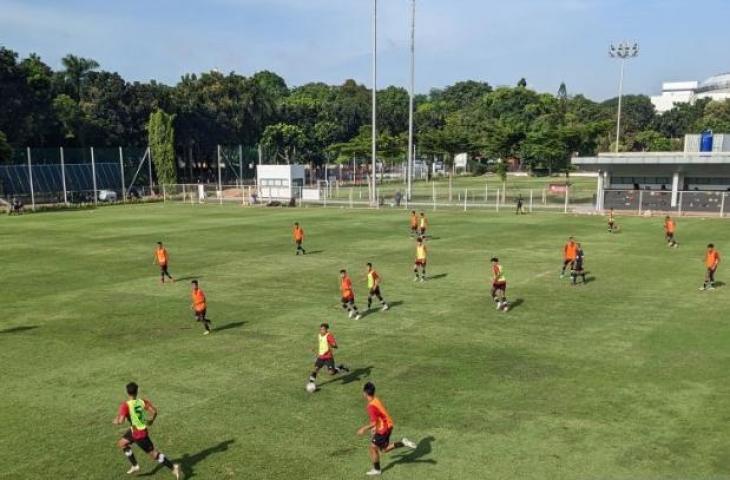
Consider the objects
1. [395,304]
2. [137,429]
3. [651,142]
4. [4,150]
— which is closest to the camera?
[137,429]

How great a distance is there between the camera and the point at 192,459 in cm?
1140

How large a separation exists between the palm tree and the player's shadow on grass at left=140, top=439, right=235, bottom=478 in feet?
308

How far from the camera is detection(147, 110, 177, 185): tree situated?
85938 mm

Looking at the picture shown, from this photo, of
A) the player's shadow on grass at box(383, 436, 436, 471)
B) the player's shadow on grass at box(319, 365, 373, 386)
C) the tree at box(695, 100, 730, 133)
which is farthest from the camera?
the tree at box(695, 100, 730, 133)

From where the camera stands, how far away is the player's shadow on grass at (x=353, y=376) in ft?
49.2

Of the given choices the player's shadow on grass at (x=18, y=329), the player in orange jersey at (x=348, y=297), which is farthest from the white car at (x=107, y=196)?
the player in orange jersey at (x=348, y=297)

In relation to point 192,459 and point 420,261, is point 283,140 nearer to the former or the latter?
point 420,261

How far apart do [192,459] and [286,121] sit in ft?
367

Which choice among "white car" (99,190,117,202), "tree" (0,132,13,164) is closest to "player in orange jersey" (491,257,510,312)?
"tree" (0,132,13,164)

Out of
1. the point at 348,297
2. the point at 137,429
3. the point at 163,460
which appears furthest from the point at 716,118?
the point at 137,429

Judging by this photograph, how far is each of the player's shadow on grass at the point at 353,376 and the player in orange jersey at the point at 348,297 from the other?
4535 mm

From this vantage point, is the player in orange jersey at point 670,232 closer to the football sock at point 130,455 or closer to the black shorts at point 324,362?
the black shorts at point 324,362

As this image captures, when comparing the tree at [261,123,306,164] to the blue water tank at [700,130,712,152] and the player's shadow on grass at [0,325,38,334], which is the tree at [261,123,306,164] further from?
the player's shadow on grass at [0,325,38,334]

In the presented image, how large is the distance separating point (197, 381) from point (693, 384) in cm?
1136
